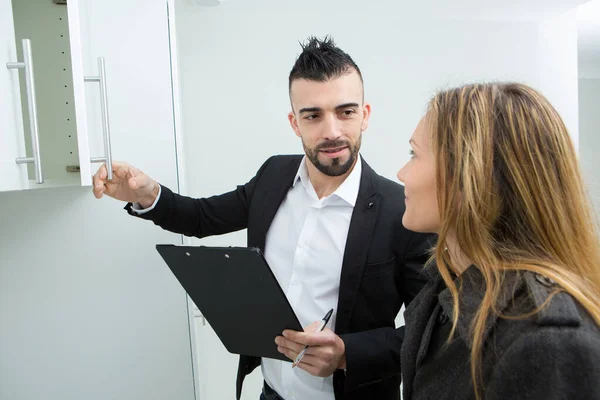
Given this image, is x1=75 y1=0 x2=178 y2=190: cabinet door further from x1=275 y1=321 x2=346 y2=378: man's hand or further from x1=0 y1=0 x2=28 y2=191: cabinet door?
x1=275 y1=321 x2=346 y2=378: man's hand

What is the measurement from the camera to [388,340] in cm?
108

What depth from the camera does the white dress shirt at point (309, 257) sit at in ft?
3.78

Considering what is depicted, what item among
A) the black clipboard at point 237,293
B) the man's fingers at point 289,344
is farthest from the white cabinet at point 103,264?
the man's fingers at point 289,344

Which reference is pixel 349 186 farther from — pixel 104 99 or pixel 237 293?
pixel 104 99

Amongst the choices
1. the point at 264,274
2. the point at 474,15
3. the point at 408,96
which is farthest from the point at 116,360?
the point at 474,15

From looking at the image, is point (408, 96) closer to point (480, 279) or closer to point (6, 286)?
point (480, 279)

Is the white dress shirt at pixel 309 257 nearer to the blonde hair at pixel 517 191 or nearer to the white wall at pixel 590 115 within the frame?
the blonde hair at pixel 517 191

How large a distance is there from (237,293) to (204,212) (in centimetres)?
51

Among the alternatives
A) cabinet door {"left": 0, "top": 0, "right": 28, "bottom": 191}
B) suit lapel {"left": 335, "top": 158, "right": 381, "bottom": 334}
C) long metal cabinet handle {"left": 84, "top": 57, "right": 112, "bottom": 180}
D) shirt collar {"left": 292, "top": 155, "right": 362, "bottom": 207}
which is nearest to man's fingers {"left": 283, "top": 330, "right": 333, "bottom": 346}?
suit lapel {"left": 335, "top": 158, "right": 381, "bottom": 334}

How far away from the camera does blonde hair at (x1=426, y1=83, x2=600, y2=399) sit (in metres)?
0.64

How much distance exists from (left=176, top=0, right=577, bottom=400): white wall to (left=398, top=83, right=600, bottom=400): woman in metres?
1.35

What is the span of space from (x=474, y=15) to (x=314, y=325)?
6.12 ft

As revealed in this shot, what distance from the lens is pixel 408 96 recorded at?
2.20 m

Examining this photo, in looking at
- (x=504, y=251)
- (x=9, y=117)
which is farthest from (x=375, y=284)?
(x=9, y=117)
